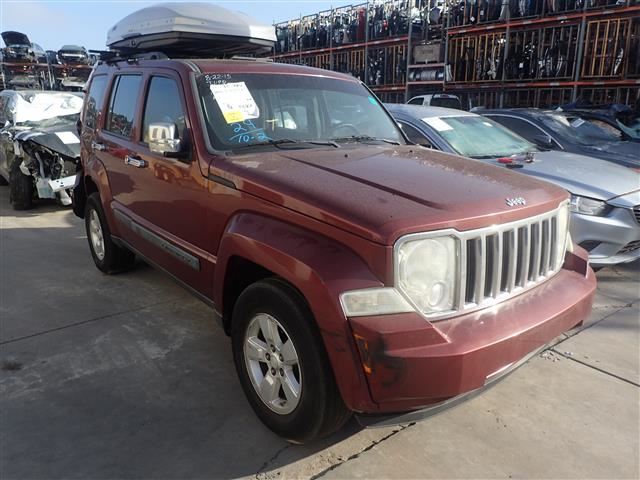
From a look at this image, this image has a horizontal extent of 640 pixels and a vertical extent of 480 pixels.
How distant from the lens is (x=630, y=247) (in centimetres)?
474

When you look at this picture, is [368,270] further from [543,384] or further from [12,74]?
[12,74]

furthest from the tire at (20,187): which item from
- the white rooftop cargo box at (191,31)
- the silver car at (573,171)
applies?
the silver car at (573,171)

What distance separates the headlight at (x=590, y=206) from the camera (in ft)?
15.2

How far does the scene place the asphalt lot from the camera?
2463mm

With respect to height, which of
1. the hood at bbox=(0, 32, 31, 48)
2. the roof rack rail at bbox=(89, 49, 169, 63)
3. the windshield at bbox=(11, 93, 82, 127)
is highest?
the hood at bbox=(0, 32, 31, 48)

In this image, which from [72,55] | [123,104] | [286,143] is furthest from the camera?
[72,55]

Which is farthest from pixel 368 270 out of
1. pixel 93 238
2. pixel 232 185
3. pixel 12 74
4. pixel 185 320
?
pixel 12 74

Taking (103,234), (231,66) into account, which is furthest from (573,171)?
(103,234)

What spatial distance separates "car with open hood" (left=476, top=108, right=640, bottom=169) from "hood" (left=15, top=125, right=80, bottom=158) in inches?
263

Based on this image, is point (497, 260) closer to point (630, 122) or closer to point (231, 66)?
point (231, 66)

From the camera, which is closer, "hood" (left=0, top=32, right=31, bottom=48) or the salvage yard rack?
the salvage yard rack

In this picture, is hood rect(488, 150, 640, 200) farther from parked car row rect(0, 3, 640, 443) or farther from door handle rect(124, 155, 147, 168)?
door handle rect(124, 155, 147, 168)

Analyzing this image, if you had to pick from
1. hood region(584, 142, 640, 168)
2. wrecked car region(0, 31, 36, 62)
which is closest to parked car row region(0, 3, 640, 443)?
hood region(584, 142, 640, 168)

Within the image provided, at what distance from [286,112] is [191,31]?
137 cm
